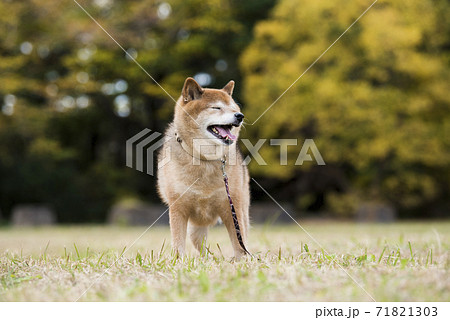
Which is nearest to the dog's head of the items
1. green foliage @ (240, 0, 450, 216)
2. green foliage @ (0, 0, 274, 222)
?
green foliage @ (240, 0, 450, 216)

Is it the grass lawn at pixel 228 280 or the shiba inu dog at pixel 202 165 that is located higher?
the shiba inu dog at pixel 202 165

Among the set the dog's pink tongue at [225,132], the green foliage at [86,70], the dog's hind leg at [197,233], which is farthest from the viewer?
the green foliage at [86,70]

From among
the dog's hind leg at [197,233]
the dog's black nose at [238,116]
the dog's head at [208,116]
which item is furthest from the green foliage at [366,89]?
the dog's black nose at [238,116]

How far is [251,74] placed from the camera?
15258 millimetres

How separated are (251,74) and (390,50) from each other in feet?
12.9

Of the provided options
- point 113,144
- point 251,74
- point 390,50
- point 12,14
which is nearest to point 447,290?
point 390,50

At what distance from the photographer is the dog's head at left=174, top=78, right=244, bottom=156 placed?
406 cm

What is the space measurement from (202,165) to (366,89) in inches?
412

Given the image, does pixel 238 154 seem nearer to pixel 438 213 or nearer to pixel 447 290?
pixel 447 290

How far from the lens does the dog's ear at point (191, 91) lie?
165 inches

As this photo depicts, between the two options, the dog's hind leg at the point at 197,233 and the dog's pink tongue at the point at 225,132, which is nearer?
the dog's pink tongue at the point at 225,132

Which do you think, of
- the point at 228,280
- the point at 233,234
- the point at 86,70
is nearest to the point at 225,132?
the point at 233,234

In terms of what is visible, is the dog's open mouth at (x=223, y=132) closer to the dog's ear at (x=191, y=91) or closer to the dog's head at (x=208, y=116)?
the dog's head at (x=208, y=116)

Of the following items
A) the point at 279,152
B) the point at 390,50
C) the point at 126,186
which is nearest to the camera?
the point at 390,50
